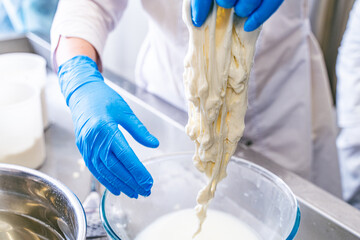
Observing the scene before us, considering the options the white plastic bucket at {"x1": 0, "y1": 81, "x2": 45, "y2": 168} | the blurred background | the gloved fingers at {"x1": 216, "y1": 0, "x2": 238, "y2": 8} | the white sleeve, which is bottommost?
the blurred background

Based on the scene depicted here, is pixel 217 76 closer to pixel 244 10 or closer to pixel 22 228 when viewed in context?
pixel 244 10

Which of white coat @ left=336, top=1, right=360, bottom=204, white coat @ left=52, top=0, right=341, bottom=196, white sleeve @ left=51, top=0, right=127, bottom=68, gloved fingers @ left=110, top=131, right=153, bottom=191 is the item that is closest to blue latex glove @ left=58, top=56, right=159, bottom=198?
gloved fingers @ left=110, top=131, right=153, bottom=191

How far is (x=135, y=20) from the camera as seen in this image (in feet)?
7.04

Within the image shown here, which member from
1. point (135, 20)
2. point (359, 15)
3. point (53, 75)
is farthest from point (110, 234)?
point (135, 20)

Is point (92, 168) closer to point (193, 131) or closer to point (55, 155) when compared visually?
point (193, 131)

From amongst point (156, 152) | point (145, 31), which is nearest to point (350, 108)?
point (156, 152)

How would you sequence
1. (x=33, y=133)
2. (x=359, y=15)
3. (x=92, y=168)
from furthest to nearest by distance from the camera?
(x=359, y=15) < (x=33, y=133) < (x=92, y=168)

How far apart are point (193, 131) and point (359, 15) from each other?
88 cm

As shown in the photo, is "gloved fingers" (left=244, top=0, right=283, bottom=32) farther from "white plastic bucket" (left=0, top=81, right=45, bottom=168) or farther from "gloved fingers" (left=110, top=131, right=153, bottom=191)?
"white plastic bucket" (left=0, top=81, right=45, bottom=168)

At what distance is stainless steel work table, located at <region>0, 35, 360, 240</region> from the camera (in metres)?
0.74

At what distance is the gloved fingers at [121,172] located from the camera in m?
0.66

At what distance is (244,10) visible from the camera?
55 centimetres

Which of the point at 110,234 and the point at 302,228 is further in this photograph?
the point at 302,228

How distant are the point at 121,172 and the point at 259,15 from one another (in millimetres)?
328
